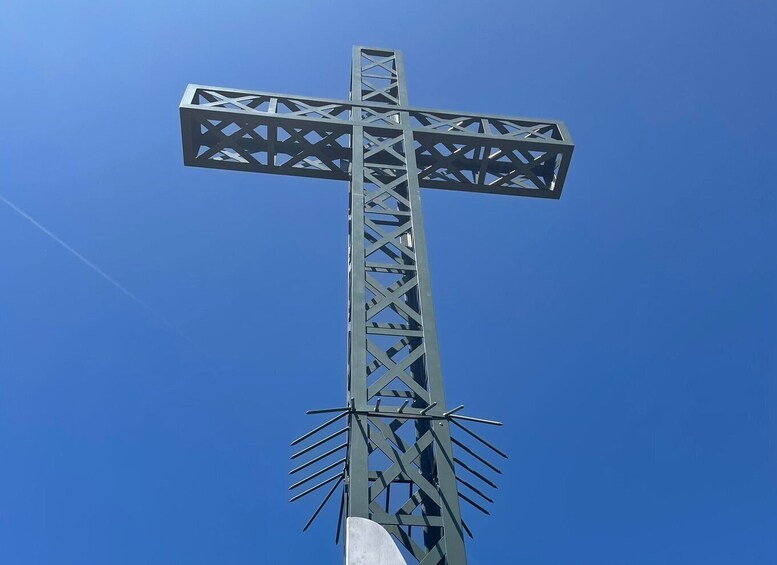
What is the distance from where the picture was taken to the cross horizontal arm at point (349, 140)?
833cm

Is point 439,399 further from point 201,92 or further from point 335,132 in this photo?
point 201,92

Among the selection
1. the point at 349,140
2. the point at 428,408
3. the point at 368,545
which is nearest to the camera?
the point at 368,545

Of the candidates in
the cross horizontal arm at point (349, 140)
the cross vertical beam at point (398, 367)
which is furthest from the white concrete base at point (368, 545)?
the cross horizontal arm at point (349, 140)

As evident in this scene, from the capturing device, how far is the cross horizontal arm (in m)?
8.33

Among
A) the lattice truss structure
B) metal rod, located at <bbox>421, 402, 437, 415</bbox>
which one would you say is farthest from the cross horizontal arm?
metal rod, located at <bbox>421, 402, 437, 415</bbox>

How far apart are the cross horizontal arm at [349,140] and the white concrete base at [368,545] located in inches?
184

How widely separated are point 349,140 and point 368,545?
5217 millimetres

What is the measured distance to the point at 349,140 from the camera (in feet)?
28.5

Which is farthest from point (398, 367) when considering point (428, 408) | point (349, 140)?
point (349, 140)

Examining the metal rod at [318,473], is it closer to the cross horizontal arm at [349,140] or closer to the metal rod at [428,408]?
the metal rod at [428,408]

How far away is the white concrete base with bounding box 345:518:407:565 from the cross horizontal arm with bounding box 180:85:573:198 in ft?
15.3

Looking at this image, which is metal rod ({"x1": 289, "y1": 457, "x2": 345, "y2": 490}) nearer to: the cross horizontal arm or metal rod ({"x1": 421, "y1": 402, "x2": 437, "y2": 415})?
metal rod ({"x1": 421, "y1": 402, "x2": 437, "y2": 415})

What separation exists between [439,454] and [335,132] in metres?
4.24

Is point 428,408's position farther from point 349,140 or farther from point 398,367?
point 349,140
